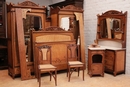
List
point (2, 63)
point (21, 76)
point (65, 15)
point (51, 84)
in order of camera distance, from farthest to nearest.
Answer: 1. point (2, 63)
2. point (65, 15)
3. point (21, 76)
4. point (51, 84)

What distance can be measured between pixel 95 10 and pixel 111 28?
0.91 meters

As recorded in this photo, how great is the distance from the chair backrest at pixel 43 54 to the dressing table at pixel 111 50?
113 centimetres

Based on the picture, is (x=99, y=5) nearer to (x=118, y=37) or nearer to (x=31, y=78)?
(x=118, y=37)

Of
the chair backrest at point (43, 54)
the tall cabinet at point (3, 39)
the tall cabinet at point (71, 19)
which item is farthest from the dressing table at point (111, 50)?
the tall cabinet at point (3, 39)

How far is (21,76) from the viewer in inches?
160

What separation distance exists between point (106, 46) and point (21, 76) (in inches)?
103

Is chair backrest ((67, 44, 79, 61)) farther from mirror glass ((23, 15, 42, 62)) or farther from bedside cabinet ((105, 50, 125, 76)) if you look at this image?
mirror glass ((23, 15, 42, 62))

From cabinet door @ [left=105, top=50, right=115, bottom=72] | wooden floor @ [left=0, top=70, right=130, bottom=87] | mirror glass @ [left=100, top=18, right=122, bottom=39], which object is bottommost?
wooden floor @ [left=0, top=70, right=130, bottom=87]

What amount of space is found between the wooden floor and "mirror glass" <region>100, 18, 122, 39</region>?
3.77 ft

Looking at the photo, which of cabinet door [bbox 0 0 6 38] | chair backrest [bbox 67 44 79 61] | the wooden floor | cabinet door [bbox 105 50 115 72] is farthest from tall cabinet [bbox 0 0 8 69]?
cabinet door [bbox 105 50 115 72]

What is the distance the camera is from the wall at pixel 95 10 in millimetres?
4379

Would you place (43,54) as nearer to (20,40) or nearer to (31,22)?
(20,40)

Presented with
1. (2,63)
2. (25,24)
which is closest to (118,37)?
(25,24)

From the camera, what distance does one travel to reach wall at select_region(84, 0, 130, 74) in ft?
14.4
